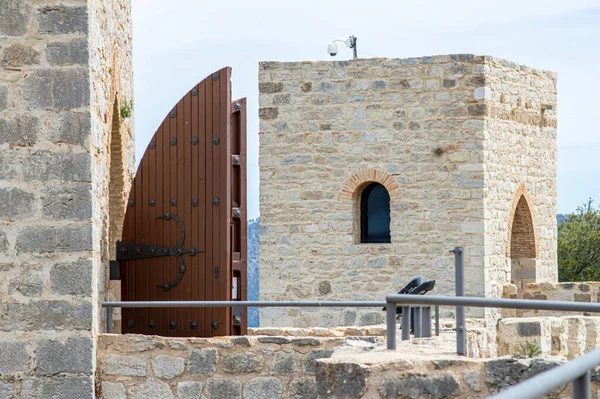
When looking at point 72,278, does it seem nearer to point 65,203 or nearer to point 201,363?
point 65,203

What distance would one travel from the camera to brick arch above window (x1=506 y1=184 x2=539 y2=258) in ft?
50.8

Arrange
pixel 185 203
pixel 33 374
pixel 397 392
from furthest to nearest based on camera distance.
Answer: pixel 185 203
pixel 33 374
pixel 397 392


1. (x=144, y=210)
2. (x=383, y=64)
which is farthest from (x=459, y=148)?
(x=144, y=210)

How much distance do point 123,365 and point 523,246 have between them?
9876 mm

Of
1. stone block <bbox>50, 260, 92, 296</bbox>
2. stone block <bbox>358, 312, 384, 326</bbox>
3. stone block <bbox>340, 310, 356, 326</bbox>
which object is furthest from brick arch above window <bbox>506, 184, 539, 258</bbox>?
stone block <bbox>50, 260, 92, 296</bbox>

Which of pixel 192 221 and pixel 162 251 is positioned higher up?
pixel 192 221

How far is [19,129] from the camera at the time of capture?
7.37 m

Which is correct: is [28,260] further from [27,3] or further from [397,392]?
[397,392]

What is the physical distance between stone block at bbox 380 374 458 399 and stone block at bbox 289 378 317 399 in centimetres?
203

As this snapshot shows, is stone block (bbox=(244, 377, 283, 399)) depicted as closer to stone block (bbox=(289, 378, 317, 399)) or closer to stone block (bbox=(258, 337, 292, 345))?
stone block (bbox=(289, 378, 317, 399))

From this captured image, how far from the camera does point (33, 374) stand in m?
7.26

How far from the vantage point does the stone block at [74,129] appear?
24.2 ft

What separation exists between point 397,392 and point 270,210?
31.9 feet

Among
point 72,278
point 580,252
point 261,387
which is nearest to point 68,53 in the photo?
point 72,278
